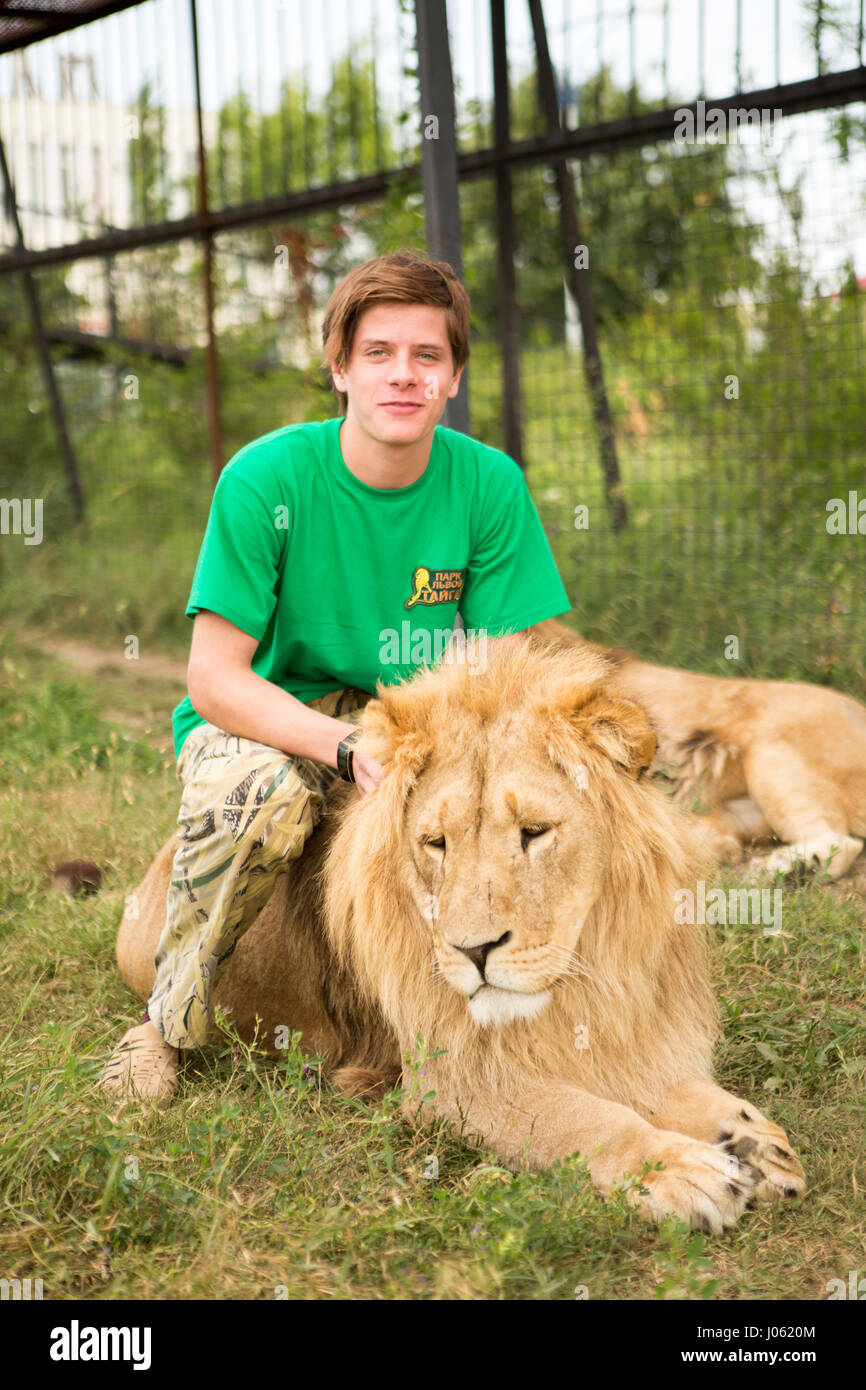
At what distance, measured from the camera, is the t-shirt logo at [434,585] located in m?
3.27

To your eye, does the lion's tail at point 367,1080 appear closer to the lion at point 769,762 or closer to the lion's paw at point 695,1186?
the lion's paw at point 695,1186

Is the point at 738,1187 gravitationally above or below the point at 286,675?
below

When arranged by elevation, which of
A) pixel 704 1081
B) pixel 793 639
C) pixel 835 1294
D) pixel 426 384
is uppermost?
pixel 426 384

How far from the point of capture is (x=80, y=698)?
6.36 m

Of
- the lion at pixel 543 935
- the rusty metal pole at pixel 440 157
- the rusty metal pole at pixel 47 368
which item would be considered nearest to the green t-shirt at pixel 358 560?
the lion at pixel 543 935

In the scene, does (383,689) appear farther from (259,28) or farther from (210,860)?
(259,28)

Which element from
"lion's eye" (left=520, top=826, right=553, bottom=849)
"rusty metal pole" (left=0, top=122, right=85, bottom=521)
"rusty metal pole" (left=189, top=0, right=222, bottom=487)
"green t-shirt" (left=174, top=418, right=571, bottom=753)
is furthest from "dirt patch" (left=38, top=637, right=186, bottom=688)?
"lion's eye" (left=520, top=826, right=553, bottom=849)

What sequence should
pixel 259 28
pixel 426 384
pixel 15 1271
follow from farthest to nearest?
1. pixel 259 28
2. pixel 426 384
3. pixel 15 1271

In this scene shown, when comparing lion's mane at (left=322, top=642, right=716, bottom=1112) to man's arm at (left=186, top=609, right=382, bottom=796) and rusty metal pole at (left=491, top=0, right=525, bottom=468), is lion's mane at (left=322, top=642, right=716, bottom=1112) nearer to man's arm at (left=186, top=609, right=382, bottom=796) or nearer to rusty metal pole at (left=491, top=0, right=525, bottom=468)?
man's arm at (left=186, top=609, right=382, bottom=796)

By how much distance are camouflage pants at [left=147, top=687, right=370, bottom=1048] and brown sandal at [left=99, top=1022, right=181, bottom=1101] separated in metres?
0.05

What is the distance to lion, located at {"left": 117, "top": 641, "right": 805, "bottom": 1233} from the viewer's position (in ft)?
7.73

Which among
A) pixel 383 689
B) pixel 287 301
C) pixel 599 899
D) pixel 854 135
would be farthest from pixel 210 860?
pixel 287 301

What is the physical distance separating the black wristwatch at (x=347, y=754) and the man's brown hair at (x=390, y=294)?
40.4 inches

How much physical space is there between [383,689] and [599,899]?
60 centimetres
